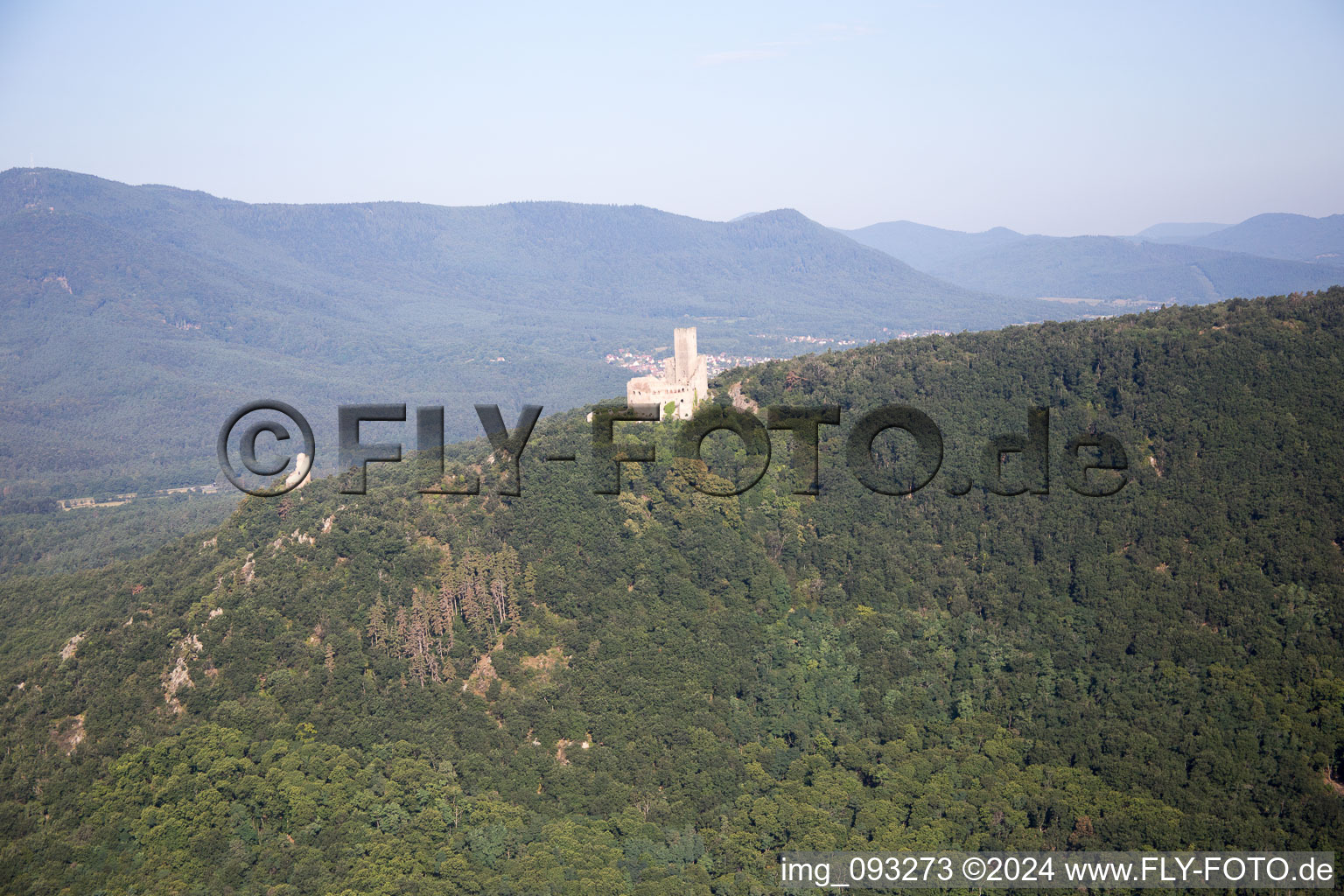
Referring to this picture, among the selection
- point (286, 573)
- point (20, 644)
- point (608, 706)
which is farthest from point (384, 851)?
point (20, 644)

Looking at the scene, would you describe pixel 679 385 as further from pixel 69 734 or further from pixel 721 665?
pixel 69 734

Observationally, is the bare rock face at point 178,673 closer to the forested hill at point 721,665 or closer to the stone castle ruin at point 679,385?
the forested hill at point 721,665

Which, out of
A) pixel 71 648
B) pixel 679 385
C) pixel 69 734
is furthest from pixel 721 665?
pixel 71 648

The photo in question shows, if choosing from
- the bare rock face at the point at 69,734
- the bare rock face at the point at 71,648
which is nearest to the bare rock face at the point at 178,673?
the bare rock face at the point at 69,734

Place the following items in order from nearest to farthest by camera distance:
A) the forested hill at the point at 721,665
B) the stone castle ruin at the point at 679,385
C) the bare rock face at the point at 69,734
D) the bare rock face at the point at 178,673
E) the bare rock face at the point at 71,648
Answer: the forested hill at the point at 721,665, the bare rock face at the point at 69,734, the bare rock face at the point at 178,673, the bare rock face at the point at 71,648, the stone castle ruin at the point at 679,385

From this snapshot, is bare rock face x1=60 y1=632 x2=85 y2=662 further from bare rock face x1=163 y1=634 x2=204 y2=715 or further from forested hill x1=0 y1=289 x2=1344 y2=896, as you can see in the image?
bare rock face x1=163 y1=634 x2=204 y2=715
